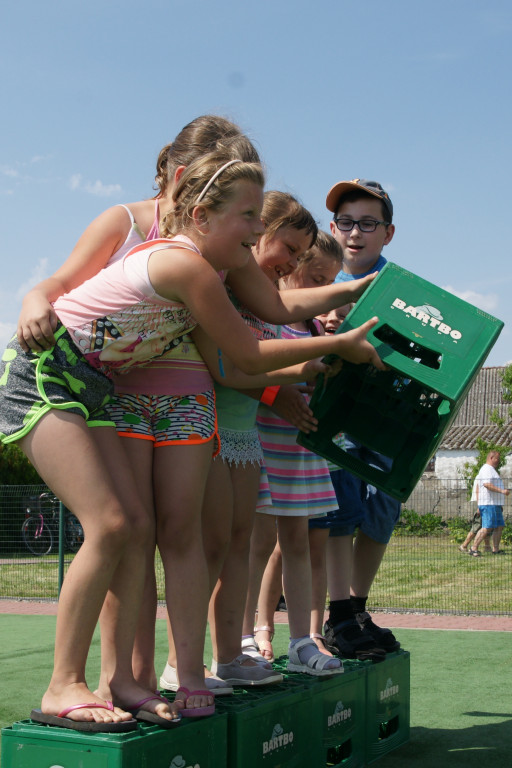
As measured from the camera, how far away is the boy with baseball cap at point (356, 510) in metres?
4.09

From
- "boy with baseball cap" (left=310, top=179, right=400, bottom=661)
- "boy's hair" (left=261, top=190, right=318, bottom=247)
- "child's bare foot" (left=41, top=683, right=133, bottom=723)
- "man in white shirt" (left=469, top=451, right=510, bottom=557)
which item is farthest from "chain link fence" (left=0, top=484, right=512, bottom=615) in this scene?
"child's bare foot" (left=41, top=683, right=133, bottom=723)

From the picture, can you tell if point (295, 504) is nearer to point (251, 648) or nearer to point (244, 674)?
point (251, 648)

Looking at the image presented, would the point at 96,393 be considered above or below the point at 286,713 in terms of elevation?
above

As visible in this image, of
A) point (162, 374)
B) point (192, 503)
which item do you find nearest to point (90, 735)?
point (192, 503)

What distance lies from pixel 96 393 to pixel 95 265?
19.3 inches

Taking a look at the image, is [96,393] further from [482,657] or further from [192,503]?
[482,657]

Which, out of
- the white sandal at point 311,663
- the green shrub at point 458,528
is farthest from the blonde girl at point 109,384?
the green shrub at point 458,528

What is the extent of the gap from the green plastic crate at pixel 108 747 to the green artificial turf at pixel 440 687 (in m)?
1.25

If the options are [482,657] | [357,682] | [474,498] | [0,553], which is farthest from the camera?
[474,498]

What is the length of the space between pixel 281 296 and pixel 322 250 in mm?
599

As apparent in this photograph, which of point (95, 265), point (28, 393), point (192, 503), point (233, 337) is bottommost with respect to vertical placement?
point (192, 503)

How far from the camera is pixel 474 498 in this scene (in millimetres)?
13500

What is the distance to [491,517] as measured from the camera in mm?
13531

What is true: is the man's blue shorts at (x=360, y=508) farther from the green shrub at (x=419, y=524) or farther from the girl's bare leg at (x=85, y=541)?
the green shrub at (x=419, y=524)
